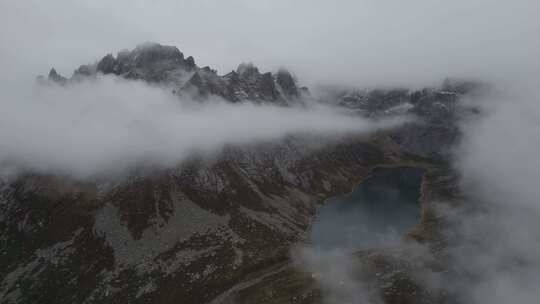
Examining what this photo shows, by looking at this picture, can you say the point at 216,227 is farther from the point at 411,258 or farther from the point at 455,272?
the point at 455,272

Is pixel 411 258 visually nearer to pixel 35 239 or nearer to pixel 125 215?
pixel 125 215

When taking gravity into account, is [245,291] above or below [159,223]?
below

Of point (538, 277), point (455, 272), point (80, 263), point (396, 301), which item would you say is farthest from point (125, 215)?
point (538, 277)

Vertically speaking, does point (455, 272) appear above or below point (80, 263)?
below

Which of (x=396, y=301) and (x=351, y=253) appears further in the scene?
(x=351, y=253)

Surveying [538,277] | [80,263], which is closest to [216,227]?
[80,263]

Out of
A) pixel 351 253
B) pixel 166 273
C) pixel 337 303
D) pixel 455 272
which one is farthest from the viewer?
pixel 351 253

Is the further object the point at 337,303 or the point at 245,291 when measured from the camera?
the point at 245,291

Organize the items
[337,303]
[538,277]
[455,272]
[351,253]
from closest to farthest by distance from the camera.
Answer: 1. [337,303]
2. [538,277]
3. [455,272]
4. [351,253]

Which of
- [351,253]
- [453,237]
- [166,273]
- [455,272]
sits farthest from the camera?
[453,237]
